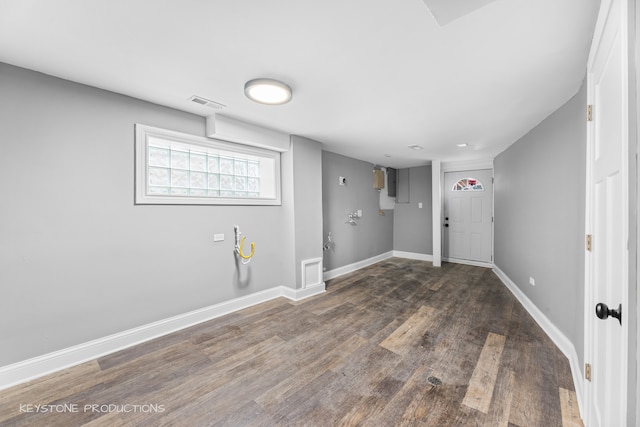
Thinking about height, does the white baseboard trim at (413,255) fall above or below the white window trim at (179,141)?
below

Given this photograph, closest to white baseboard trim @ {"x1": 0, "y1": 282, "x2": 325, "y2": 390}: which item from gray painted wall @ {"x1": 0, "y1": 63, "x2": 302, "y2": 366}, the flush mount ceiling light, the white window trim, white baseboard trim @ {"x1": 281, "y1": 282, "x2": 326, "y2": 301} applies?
gray painted wall @ {"x1": 0, "y1": 63, "x2": 302, "y2": 366}

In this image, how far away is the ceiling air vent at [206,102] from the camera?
94.1 inches

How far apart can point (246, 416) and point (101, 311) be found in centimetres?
168

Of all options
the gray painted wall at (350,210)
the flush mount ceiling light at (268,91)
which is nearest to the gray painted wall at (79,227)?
the flush mount ceiling light at (268,91)

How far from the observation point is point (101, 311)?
2.23m

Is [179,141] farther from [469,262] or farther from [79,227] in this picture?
[469,262]

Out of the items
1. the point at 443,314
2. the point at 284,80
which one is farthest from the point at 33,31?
the point at 443,314

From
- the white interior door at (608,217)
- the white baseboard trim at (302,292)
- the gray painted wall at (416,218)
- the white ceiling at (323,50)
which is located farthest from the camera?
the gray painted wall at (416,218)

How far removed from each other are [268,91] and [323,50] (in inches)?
24.8

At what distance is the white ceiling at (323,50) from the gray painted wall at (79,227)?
0.82 ft

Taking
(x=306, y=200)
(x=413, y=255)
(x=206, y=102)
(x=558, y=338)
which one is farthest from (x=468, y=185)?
(x=206, y=102)

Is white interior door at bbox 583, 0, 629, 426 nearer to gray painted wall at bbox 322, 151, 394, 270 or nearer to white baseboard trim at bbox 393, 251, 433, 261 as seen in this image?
gray painted wall at bbox 322, 151, 394, 270

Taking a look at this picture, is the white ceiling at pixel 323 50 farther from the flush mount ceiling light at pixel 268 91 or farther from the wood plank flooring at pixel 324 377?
the wood plank flooring at pixel 324 377

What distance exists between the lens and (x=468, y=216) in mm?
5605
